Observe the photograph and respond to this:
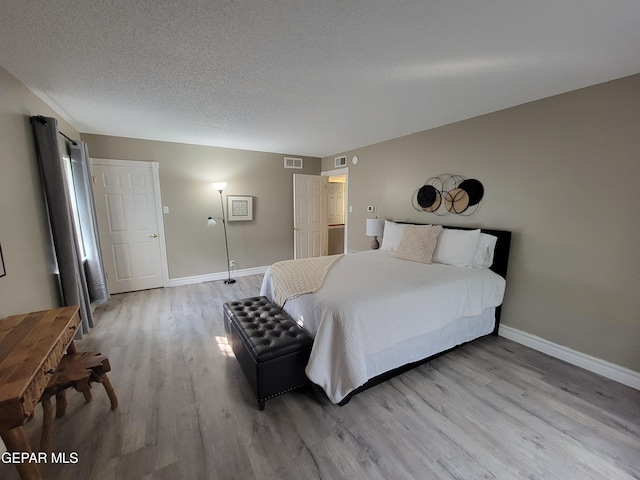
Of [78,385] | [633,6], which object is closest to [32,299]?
[78,385]

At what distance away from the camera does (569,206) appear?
2359mm

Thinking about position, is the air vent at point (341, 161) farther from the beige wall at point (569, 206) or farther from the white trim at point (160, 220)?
the white trim at point (160, 220)

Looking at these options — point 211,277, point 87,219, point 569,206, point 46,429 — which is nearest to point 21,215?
point 87,219

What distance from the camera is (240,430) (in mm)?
1667

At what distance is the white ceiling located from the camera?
1.35 meters

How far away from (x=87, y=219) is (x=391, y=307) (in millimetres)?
3682

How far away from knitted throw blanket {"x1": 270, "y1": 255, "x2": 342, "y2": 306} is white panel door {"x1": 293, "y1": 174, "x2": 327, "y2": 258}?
7.97ft

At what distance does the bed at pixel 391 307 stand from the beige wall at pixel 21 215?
73.1 inches

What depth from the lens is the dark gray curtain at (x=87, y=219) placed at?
3141 millimetres

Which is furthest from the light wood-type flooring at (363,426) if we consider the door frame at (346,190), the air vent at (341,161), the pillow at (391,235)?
the air vent at (341,161)

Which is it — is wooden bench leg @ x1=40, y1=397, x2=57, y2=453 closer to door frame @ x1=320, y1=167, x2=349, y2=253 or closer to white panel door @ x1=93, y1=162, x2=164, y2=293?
white panel door @ x1=93, y1=162, x2=164, y2=293

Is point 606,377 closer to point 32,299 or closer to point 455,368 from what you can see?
point 455,368

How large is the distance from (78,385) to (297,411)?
4.63 feet

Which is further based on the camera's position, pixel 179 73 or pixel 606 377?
pixel 606 377
